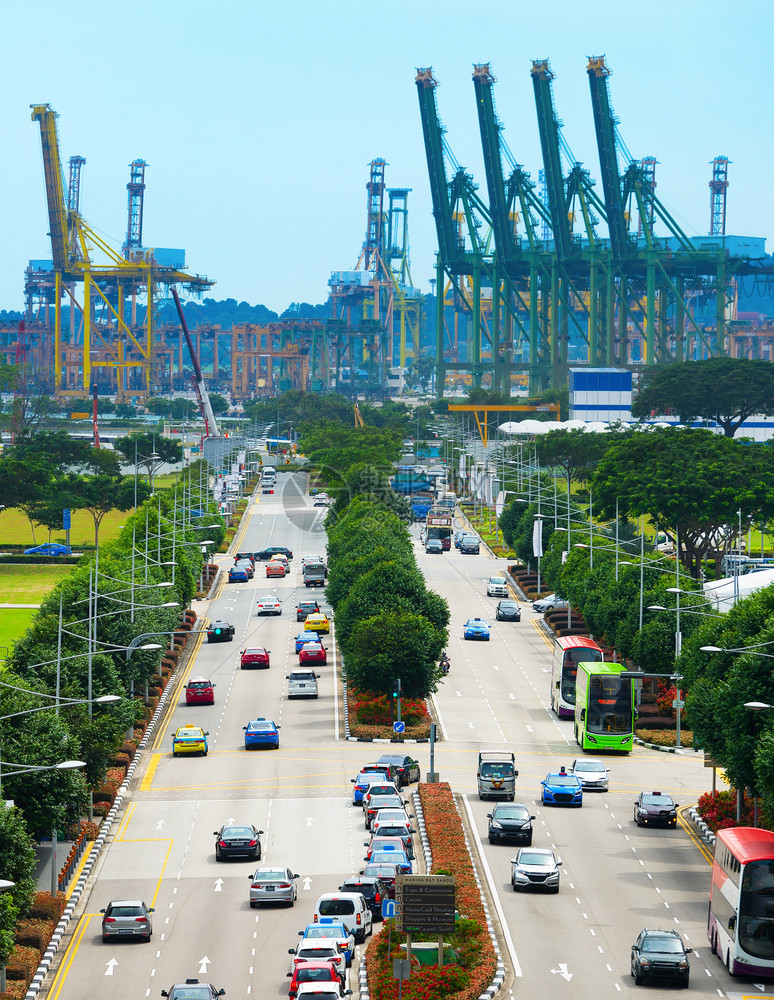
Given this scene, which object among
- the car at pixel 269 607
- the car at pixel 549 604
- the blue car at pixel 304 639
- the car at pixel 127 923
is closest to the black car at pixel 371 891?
the car at pixel 127 923

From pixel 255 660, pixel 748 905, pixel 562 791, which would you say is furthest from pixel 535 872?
pixel 255 660

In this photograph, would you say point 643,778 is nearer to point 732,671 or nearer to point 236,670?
point 732,671

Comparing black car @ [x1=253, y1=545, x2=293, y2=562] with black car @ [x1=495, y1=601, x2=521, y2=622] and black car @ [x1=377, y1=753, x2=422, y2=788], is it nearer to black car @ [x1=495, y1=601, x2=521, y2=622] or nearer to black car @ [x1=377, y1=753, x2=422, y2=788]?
black car @ [x1=495, y1=601, x2=521, y2=622]

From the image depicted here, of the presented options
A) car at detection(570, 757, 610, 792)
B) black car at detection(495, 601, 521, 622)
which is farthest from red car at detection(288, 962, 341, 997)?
black car at detection(495, 601, 521, 622)

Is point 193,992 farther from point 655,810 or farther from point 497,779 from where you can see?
point 497,779

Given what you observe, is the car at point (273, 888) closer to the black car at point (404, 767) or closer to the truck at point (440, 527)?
the black car at point (404, 767)
